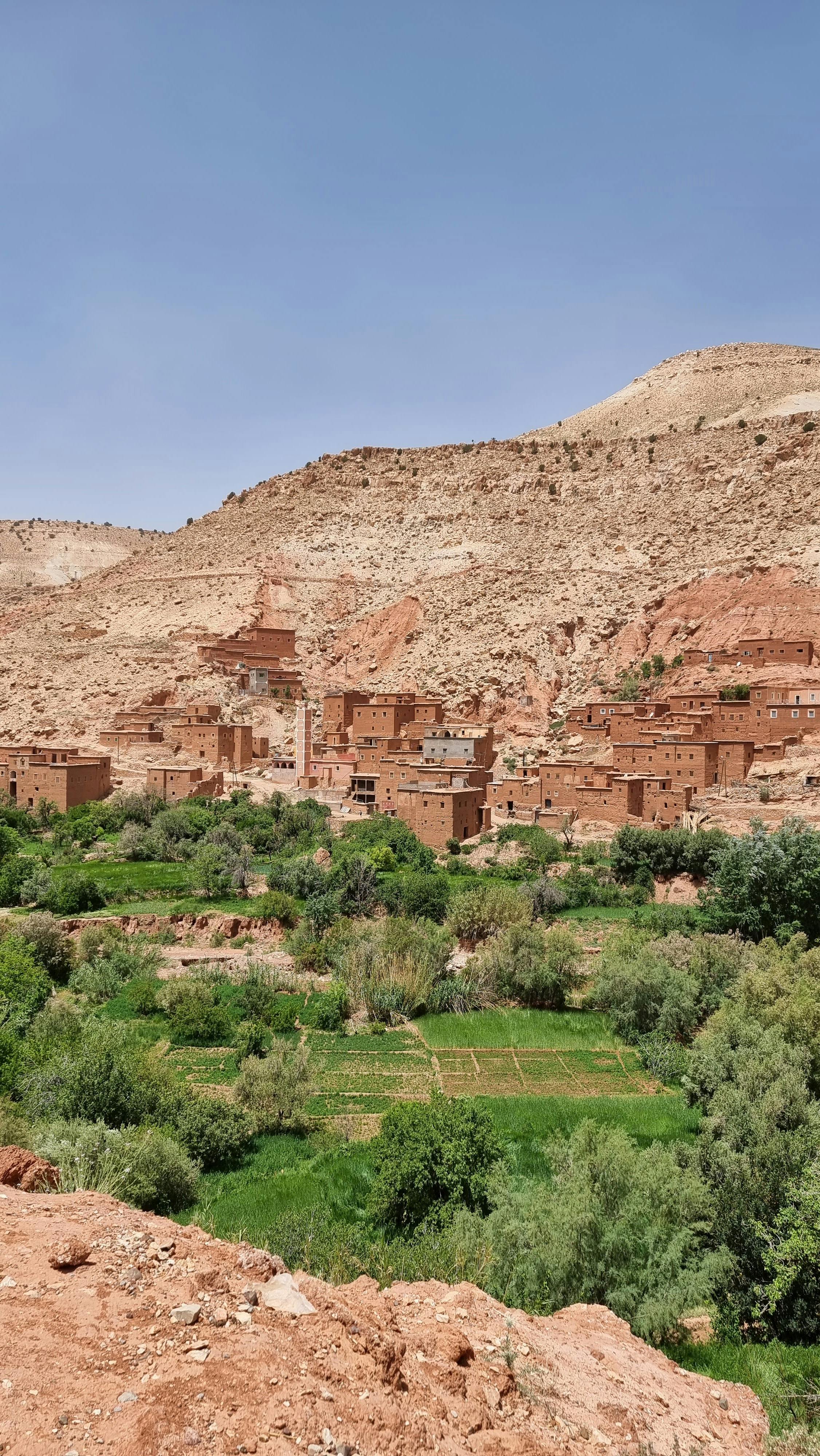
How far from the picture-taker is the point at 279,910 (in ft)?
78.5

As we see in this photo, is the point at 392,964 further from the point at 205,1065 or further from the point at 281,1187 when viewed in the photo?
the point at 281,1187

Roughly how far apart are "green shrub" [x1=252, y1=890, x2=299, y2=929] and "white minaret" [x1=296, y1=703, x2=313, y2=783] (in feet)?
44.4

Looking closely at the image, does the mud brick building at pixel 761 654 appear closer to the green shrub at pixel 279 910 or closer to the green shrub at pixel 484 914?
Result: the green shrub at pixel 484 914

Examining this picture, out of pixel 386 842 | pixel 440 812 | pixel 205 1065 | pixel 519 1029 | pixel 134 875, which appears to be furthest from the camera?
pixel 440 812

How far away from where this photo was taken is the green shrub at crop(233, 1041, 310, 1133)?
13758mm

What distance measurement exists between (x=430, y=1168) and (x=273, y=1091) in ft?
13.1

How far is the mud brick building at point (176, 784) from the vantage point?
120 ft

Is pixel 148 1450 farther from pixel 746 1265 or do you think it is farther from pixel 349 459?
pixel 349 459

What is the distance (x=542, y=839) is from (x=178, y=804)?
574 inches

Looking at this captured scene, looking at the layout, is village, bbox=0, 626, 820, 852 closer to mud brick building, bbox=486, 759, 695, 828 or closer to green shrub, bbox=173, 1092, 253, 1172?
mud brick building, bbox=486, 759, 695, 828

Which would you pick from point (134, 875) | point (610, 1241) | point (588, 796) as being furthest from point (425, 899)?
point (610, 1241)

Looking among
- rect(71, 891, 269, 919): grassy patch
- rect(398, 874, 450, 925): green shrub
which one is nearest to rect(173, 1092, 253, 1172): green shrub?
rect(398, 874, 450, 925): green shrub

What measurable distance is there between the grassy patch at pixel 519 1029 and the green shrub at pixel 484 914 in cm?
307

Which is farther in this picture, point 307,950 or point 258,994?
point 307,950
